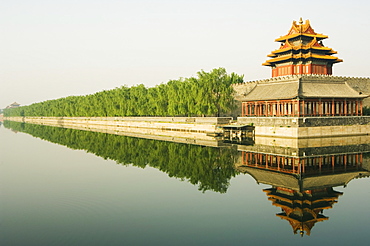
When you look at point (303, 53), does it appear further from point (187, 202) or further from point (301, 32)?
point (187, 202)

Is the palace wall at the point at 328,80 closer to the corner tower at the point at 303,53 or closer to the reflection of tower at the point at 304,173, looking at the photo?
the corner tower at the point at 303,53

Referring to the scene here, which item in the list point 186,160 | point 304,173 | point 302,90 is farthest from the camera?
point 302,90

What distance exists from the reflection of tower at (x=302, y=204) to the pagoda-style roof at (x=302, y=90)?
2133 centimetres

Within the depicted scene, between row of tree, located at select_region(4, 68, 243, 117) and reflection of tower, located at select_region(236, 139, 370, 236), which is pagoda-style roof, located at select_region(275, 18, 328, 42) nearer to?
row of tree, located at select_region(4, 68, 243, 117)

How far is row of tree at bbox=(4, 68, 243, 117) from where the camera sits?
159 ft

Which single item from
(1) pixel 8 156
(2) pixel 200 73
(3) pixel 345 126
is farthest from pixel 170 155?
(2) pixel 200 73

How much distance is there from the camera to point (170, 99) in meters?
56.0

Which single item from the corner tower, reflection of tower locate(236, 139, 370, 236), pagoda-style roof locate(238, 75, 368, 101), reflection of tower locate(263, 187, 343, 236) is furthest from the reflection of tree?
the corner tower

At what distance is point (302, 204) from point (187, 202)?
4671 mm

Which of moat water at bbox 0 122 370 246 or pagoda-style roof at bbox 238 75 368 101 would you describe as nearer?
moat water at bbox 0 122 370 246

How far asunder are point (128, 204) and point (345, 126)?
96.8 ft

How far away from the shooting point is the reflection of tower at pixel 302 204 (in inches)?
466

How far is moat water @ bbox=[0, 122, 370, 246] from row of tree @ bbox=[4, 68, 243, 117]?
2280 centimetres

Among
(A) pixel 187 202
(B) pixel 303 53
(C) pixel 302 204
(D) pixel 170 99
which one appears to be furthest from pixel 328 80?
(A) pixel 187 202
